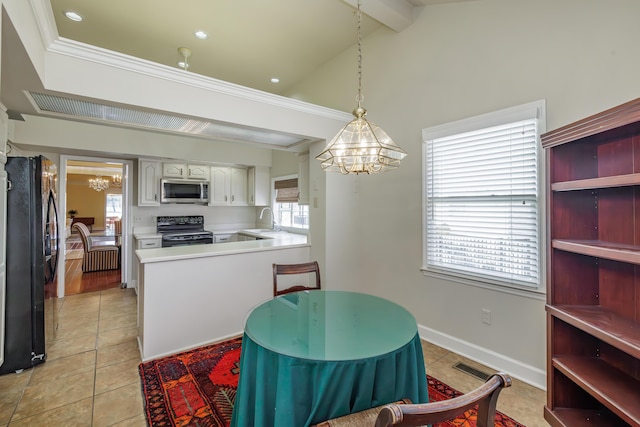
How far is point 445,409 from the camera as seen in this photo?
2.85 ft

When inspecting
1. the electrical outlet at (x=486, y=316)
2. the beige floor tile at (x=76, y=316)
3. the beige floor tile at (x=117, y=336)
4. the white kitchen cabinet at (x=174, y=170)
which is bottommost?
the beige floor tile at (x=117, y=336)

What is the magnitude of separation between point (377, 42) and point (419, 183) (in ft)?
6.26

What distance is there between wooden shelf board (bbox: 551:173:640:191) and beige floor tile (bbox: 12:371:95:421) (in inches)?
141

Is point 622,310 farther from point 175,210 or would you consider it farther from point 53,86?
point 175,210

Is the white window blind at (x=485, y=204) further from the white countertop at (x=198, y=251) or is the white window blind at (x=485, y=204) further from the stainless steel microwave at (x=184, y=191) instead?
the stainless steel microwave at (x=184, y=191)

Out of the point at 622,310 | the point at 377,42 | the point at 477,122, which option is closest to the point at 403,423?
the point at 622,310

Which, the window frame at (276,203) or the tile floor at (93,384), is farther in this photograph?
the window frame at (276,203)

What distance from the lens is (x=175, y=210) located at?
546 centimetres

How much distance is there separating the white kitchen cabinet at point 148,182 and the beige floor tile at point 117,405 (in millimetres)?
3398

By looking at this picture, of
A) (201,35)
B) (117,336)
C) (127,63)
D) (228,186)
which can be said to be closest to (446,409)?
(127,63)

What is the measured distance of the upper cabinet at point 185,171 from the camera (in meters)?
5.07

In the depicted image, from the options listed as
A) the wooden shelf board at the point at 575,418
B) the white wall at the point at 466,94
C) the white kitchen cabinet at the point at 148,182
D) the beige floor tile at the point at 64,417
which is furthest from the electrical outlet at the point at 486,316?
the white kitchen cabinet at the point at 148,182

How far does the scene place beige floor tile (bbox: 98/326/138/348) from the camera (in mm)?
3007

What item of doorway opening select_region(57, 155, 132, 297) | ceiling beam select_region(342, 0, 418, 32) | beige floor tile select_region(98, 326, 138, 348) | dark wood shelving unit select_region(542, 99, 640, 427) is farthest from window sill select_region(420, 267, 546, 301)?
doorway opening select_region(57, 155, 132, 297)
